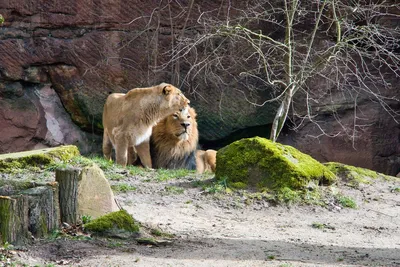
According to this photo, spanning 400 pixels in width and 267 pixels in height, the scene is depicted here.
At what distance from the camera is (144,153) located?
13.6 m

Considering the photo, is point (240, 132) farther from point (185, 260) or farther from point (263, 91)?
point (185, 260)

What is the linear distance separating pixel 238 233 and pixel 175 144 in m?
5.81

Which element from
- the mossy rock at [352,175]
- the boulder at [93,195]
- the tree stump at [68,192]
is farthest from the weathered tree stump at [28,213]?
the mossy rock at [352,175]

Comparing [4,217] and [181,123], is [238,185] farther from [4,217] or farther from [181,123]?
[4,217]

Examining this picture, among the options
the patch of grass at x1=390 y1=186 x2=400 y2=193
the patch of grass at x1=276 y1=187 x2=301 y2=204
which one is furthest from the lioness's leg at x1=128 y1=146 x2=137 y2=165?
the patch of grass at x1=390 y1=186 x2=400 y2=193

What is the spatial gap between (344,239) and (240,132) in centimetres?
808

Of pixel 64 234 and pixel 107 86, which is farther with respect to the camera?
pixel 107 86

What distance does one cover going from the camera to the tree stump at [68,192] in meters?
7.03

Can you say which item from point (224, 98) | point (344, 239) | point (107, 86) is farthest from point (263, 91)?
point (344, 239)

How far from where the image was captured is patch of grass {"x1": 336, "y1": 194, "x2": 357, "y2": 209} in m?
9.84

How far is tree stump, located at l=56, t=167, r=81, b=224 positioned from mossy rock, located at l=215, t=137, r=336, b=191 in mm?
3353

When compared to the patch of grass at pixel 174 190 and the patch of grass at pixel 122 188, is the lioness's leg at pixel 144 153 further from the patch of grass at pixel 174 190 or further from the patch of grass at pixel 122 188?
the patch of grass at pixel 122 188

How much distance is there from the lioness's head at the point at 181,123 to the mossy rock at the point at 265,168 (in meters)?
3.01

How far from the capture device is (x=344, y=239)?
26.8 feet
